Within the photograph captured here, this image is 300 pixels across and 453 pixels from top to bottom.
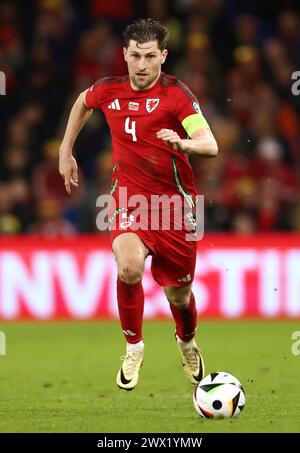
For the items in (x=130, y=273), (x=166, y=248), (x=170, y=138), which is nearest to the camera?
(x=170, y=138)

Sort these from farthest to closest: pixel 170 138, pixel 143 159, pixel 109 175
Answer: pixel 109 175, pixel 143 159, pixel 170 138

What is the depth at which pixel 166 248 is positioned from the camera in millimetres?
7531

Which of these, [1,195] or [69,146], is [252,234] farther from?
[69,146]

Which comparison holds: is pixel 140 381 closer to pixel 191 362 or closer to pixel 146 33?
pixel 191 362

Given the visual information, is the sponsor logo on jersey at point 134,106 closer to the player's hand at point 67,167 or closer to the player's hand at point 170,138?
the player's hand at point 67,167

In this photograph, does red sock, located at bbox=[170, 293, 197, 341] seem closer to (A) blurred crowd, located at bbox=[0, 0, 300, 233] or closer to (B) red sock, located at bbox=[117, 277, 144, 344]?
(B) red sock, located at bbox=[117, 277, 144, 344]

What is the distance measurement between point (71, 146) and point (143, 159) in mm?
665

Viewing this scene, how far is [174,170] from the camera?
746 centimetres

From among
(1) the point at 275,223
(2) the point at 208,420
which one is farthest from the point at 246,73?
(2) the point at 208,420

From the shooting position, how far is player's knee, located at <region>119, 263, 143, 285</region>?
23.5 ft

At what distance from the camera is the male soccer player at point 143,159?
284 inches

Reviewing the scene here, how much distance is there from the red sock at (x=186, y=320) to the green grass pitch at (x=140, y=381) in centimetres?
44

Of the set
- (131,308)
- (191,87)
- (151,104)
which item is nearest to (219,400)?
(131,308)

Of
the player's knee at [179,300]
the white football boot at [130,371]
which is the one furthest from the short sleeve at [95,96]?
the white football boot at [130,371]
